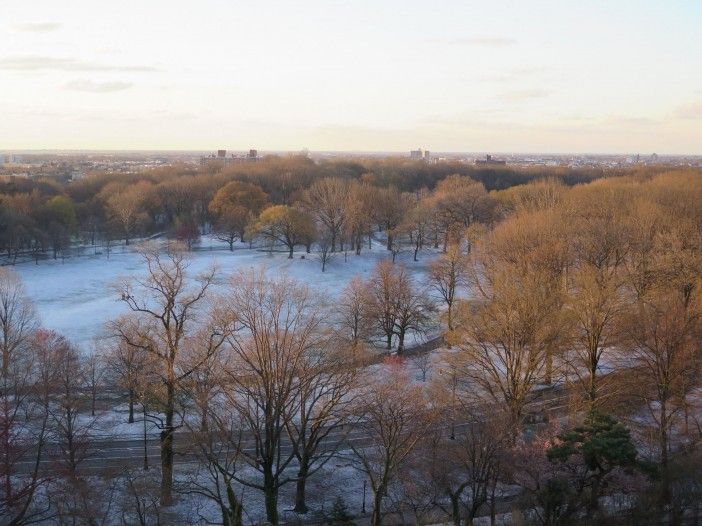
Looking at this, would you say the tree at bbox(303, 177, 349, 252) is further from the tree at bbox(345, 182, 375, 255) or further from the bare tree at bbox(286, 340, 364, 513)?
the bare tree at bbox(286, 340, 364, 513)

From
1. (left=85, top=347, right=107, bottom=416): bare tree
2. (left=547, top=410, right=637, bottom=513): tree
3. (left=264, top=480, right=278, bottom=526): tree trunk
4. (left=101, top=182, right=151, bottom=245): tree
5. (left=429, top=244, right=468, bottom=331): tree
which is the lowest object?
(left=264, top=480, right=278, bottom=526): tree trunk

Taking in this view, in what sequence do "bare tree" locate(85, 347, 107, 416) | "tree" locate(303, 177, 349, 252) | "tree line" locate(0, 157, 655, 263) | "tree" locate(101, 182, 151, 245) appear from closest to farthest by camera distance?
"bare tree" locate(85, 347, 107, 416) < "tree line" locate(0, 157, 655, 263) < "tree" locate(303, 177, 349, 252) < "tree" locate(101, 182, 151, 245)

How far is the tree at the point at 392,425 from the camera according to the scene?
1748 centimetres

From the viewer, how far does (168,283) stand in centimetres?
2058

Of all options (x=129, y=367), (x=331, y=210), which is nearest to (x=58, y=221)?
(x=331, y=210)

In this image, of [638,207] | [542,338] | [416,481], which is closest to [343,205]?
[638,207]

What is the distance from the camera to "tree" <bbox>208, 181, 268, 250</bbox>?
64.7 m

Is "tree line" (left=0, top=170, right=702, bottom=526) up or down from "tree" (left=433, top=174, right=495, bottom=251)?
down

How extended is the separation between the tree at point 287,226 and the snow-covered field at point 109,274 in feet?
5.03

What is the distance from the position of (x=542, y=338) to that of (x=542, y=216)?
23.3 meters

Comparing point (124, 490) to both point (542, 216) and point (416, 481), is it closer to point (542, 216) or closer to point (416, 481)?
point (416, 481)

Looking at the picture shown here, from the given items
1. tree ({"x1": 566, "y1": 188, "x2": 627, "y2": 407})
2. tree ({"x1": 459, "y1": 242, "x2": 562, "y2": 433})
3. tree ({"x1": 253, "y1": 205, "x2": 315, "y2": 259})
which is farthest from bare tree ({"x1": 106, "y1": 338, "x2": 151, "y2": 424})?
tree ({"x1": 253, "y1": 205, "x2": 315, "y2": 259})

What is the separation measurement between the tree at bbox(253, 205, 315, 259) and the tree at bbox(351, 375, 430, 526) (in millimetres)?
37033

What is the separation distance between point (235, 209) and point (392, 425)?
50664 millimetres
